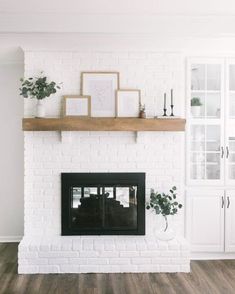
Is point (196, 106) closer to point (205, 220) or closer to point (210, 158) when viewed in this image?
point (210, 158)

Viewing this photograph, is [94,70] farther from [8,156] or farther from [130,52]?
[8,156]

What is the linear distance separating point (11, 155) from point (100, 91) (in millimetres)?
1691

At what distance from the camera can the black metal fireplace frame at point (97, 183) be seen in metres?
4.64

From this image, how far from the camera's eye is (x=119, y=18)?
4285 millimetres

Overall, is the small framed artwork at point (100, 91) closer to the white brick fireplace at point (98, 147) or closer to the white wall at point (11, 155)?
the white brick fireplace at point (98, 147)

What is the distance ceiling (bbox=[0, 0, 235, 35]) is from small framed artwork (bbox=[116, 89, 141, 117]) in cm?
71

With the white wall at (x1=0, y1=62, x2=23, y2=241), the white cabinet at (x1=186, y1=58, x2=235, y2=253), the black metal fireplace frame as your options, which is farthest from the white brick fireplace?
the white wall at (x1=0, y1=62, x2=23, y2=241)

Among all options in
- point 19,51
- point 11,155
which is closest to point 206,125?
point 19,51

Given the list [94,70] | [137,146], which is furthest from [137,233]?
[94,70]

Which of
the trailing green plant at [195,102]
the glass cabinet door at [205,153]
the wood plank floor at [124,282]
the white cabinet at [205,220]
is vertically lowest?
the wood plank floor at [124,282]

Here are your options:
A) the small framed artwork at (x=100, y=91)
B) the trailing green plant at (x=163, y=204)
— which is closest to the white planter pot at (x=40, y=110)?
the small framed artwork at (x=100, y=91)

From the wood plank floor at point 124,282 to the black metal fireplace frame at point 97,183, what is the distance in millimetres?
532

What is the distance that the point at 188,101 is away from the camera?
15.7 feet

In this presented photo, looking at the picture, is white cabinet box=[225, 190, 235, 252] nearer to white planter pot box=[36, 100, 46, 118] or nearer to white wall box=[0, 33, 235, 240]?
white wall box=[0, 33, 235, 240]
